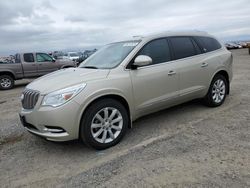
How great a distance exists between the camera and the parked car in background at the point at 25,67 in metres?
12.2

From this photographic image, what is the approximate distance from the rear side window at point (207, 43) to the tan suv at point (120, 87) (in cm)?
3

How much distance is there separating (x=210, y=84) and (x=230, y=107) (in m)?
0.73

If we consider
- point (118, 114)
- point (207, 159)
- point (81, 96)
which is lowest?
point (207, 159)

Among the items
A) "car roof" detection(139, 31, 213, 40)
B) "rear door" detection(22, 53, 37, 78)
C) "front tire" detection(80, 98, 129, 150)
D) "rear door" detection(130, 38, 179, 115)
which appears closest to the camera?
"front tire" detection(80, 98, 129, 150)

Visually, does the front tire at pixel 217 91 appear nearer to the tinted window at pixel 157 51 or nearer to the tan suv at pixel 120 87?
the tan suv at pixel 120 87

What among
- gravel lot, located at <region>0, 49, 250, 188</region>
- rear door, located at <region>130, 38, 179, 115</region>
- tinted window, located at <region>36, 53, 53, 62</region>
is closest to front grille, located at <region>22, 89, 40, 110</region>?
gravel lot, located at <region>0, 49, 250, 188</region>

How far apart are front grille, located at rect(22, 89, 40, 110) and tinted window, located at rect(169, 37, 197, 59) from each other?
8.70 ft

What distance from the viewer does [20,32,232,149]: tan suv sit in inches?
143

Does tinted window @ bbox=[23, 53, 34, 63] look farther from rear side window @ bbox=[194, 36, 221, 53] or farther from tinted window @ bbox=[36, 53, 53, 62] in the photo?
rear side window @ bbox=[194, 36, 221, 53]

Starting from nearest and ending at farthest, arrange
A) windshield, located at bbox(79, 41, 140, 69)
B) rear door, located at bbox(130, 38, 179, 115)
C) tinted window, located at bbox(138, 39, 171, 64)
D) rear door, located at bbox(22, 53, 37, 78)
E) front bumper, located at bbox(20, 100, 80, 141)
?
front bumper, located at bbox(20, 100, 80, 141), rear door, located at bbox(130, 38, 179, 115), windshield, located at bbox(79, 41, 140, 69), tinted window, located at bbox(138, 39, 171, 64), rear door, located at bbox(22, 53, 37, 78)

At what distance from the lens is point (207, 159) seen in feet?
11.1

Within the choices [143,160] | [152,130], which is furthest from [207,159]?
[152,130]

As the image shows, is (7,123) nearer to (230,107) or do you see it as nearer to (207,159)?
(207,159)

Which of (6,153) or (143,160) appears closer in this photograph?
(143,160)
